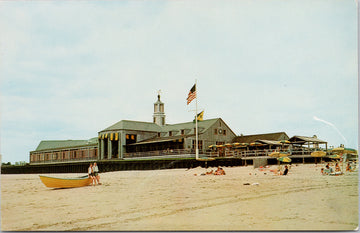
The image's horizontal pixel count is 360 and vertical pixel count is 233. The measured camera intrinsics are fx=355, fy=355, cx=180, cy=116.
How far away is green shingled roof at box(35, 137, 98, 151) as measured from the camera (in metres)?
12.9

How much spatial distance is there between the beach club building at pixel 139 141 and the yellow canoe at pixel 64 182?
0.89 m

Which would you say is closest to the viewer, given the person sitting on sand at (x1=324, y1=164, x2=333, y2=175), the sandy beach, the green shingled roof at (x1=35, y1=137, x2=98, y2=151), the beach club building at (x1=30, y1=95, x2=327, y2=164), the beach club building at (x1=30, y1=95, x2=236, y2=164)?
the sandy beach

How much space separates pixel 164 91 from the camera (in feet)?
40.0

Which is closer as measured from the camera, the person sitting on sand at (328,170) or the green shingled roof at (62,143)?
the green shingled roof at (62,143)

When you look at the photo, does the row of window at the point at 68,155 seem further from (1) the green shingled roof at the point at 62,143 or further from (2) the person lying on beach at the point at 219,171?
(2) the person lying on beach at the point at 219,171

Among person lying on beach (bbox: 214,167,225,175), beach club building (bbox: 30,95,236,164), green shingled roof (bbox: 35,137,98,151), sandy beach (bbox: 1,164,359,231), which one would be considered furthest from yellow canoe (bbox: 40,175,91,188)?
person lying on beach (bbox: 214,167,225,175)

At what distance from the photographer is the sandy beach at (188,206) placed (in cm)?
922

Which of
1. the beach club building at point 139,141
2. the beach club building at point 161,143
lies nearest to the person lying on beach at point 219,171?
the beach club building at point 161,143

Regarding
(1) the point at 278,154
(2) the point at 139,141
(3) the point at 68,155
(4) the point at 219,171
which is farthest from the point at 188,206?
(2) the point at 139,141

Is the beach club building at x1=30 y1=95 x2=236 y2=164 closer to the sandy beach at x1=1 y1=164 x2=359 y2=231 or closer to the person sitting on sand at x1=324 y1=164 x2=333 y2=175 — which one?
the sandy beach at x1=1 y1=164 x2=359 y2=231

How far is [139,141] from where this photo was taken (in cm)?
2400

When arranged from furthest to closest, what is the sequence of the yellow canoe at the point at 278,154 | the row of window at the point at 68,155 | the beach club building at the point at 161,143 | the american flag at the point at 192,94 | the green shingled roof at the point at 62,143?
the yellow canoe at the point at 278,154
the row of window at the point at 68,155
the beach club building at the point at 161,143
the green shingled roof at the point at 62,143
the american flag at the point at 192,94

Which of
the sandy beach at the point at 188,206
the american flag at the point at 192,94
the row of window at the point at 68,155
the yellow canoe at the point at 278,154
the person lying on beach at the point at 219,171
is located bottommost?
the sandy beach at the point at 188,206

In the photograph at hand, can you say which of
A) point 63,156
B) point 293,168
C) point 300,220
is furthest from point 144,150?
point 300,220
